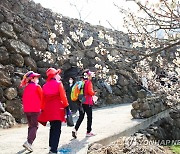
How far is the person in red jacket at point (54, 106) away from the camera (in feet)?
14.9

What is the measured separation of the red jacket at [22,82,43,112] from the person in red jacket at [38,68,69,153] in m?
0.21

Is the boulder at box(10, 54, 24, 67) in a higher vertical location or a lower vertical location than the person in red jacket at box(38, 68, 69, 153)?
higher

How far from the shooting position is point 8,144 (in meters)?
5.71

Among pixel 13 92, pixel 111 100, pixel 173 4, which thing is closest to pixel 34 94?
pixel 173 4

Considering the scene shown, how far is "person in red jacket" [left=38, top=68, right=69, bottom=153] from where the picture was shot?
4.55m

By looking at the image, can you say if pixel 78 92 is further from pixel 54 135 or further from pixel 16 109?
pixel 16 109

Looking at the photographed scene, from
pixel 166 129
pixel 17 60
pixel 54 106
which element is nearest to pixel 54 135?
pixel 54 106

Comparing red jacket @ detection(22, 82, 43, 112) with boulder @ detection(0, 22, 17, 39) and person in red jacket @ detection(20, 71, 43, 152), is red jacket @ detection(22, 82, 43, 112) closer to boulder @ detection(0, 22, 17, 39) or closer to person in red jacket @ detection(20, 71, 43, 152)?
person in red jacket @ detection(20, 71, 43, 152)

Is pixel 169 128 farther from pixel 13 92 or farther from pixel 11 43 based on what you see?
pixel 11 43

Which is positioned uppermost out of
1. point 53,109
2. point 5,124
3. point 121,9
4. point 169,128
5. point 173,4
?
point 121,9

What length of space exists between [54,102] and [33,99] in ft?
1.47

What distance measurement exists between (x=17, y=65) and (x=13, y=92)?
126cm

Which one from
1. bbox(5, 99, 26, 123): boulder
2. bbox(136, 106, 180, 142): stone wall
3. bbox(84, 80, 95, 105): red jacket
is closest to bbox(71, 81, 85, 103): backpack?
bbox(84, 80, 95, 105): red jacket

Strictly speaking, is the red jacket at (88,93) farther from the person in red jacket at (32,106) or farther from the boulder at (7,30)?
the boulder at (7,30)
